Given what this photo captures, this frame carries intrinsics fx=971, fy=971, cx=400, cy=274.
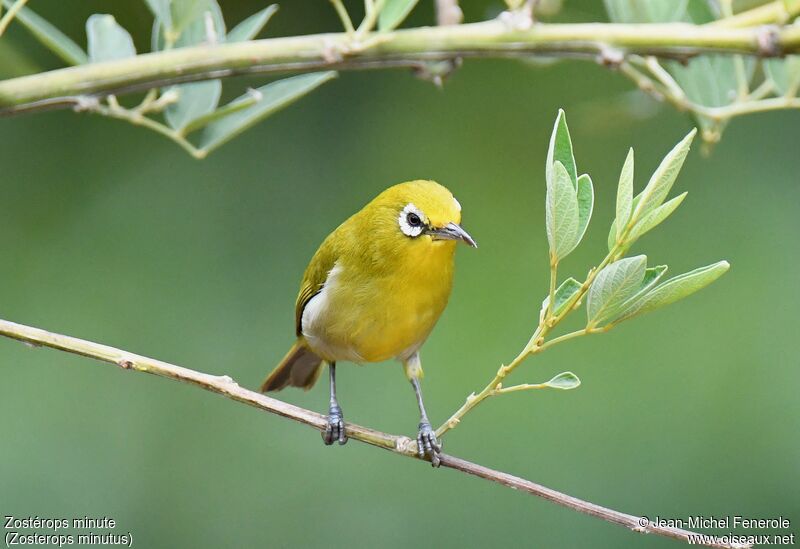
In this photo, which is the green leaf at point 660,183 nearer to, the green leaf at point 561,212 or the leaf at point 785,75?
the green leaf at point 561,212

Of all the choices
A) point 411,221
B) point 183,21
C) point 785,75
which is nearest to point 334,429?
point 411,221

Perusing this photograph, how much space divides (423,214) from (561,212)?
4.58ft

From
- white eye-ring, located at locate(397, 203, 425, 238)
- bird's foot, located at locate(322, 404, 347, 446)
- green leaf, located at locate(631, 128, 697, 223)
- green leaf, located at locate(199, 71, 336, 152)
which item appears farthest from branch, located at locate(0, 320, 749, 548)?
white eye-ring, located at locate(397, 203, 425, 238)

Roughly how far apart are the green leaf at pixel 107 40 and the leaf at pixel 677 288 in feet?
3.57

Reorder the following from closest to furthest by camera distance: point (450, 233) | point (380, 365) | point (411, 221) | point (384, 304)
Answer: point (450, 233) → point (411, 221) → point (384, 304) → point (380, 365)

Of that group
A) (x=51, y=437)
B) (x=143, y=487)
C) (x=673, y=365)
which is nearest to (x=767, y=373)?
(x=673, y=365)

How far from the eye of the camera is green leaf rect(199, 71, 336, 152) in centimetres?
171

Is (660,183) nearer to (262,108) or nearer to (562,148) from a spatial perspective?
(562,148)

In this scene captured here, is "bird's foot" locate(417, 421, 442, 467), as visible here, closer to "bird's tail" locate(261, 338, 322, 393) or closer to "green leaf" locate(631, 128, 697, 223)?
"green leaf" locate(631, 128, 697, 223)

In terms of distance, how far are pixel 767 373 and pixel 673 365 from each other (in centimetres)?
39

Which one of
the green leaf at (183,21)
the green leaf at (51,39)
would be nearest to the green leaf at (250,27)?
the green leaf at (183,21)

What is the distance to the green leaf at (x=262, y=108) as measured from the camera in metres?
1.71

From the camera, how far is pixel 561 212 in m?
1.27

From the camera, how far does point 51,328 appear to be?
15.4 feet
